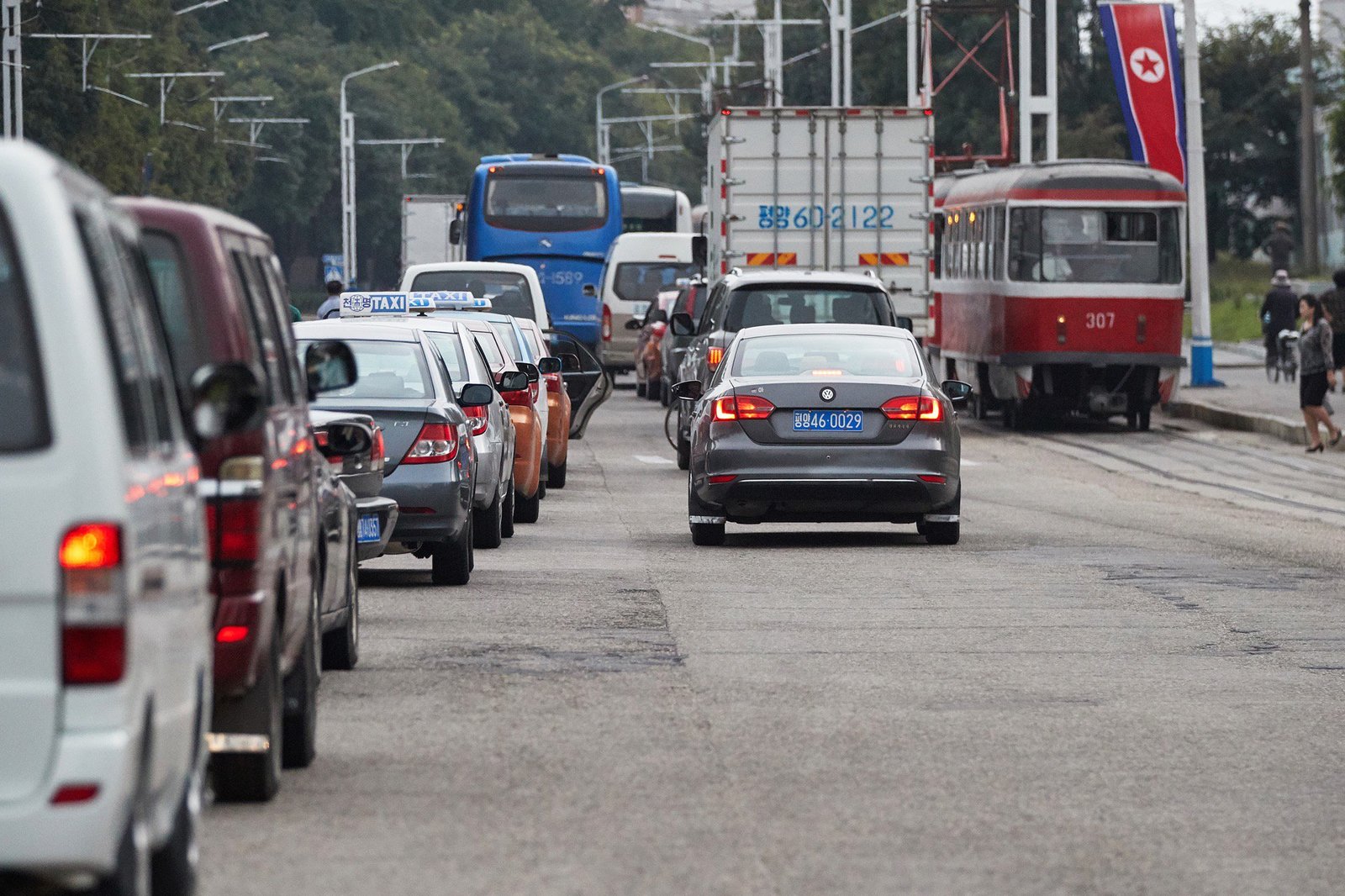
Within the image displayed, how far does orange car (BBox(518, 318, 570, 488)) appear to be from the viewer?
22.8 m

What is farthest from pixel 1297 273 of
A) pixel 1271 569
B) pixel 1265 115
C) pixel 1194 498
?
pixel 1271 569

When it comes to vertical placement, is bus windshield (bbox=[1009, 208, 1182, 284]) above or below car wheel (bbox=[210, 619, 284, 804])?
above

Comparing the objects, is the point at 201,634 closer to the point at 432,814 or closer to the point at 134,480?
the point at 134,480

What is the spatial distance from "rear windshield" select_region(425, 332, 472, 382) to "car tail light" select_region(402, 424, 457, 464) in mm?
2568

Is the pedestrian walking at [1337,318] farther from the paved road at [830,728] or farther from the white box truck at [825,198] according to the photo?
the paved road at [830,728]

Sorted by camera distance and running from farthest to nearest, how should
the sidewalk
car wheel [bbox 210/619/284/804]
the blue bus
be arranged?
the blue bus, the sidewalk, car wheel [bbox 210/619/284/804]

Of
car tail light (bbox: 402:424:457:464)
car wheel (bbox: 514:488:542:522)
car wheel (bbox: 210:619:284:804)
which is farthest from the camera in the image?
car wheel (bbox: 514:488:542:522)

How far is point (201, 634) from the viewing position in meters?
6.10

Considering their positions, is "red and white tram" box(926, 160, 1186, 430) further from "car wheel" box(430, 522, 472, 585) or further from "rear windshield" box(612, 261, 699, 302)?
"car wheel" box(430, 522, 472, 585)

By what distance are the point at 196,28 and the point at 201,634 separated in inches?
4175

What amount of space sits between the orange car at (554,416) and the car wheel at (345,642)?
37.5 ft

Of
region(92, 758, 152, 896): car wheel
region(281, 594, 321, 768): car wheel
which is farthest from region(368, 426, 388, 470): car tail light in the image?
region(92, 758, 152, 896): car wheel

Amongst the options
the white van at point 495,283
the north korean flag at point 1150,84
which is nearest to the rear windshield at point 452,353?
the white van at point 495,283

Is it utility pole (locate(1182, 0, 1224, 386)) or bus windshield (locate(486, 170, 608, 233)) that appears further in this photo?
bus windshield (locate(486, 170, 608, 233))
